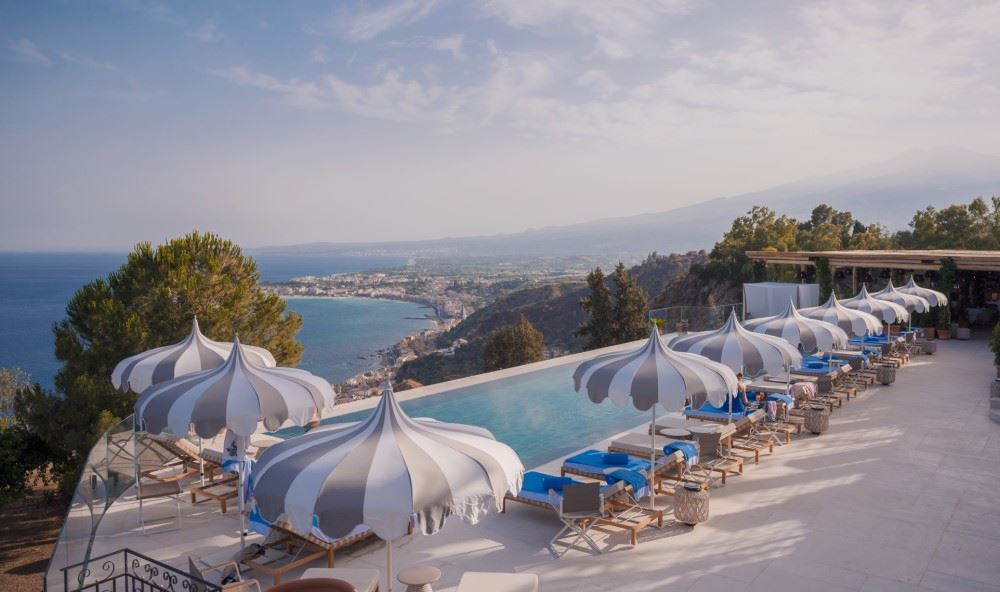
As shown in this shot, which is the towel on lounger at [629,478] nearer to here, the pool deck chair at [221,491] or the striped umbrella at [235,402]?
the striped umbrella at [235,402]

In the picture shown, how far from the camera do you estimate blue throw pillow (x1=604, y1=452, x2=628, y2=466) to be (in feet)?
27.0

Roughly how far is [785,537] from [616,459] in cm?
212

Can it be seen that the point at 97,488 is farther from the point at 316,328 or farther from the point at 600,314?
the point at 316,328

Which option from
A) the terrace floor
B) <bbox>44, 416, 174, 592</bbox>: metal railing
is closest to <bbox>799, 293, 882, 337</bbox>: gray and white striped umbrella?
the terrace floor

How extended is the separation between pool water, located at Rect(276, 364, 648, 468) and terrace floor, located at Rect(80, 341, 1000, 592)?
87.8 inches

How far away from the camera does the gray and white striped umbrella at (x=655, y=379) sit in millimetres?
7008

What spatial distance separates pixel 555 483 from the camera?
7527mm

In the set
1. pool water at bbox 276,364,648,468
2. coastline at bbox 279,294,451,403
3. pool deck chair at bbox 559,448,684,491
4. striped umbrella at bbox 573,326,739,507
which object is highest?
striped umbrella at bbox 573,326,739,507

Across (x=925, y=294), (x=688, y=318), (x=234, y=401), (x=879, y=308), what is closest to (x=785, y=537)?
(x=234, y=401)

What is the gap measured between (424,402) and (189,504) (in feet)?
18.9

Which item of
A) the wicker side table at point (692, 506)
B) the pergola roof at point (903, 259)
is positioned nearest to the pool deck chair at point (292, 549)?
the wicker side table at point (692, 506)

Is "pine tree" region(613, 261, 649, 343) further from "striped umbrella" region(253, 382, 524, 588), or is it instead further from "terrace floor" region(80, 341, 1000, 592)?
"striped umbrella" region(253, 382, 524, 588)

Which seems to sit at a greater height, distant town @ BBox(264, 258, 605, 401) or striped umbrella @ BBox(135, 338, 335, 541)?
striped umbrella @ BBox(135, 338, 335, 541)

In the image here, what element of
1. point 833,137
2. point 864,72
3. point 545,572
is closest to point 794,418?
point 545,572
